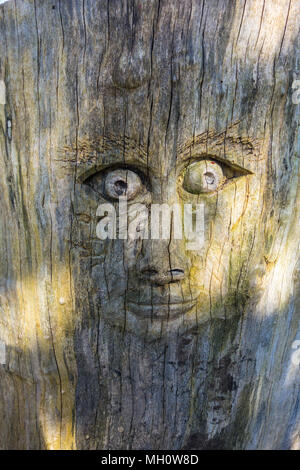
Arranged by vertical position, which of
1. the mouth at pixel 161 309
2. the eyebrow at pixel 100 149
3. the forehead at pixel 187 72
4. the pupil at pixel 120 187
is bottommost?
the mouth at pixel 161 309

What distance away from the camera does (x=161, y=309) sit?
172cm

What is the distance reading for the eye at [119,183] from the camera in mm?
1604

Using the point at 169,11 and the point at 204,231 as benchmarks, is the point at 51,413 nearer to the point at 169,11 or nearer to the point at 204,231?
the point at 204,231

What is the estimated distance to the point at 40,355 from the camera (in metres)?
1.86

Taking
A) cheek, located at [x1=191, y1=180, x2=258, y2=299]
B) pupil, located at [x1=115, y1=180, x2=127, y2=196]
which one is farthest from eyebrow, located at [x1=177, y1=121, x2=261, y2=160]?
pupil, located at [x1=115, y1=180, x2=127, y2=196]

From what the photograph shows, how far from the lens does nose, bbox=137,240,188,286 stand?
1.63 m

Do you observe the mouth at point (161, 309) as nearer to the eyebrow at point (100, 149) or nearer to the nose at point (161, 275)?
the nose at point (161, 275)

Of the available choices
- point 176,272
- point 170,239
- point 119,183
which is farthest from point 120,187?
point 176,272

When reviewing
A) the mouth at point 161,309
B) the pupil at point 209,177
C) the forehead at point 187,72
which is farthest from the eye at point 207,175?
the mouth at point 161,309

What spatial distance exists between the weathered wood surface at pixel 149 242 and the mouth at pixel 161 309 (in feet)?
0.13

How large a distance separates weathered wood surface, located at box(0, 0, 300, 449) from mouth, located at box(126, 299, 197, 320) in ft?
0.13

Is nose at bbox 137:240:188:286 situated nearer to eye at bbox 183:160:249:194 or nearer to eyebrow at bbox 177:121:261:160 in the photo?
eye at bbox 183:160:249:194

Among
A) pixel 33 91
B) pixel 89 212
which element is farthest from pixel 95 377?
pixel 33 91

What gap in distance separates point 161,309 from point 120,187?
530 millimetres
